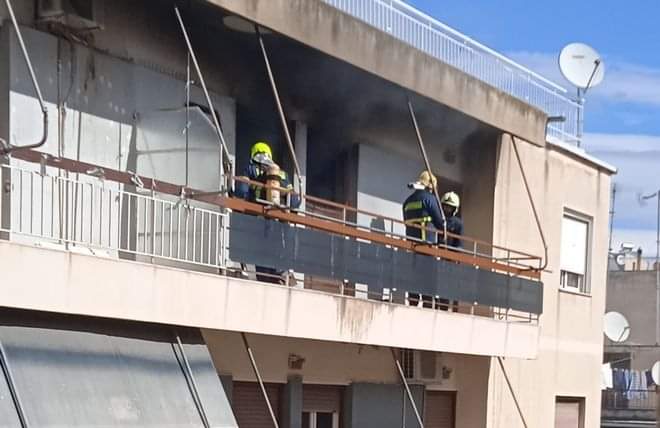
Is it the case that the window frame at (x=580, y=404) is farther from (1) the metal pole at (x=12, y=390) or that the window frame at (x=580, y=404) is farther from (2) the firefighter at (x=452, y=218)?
(1) the metal pole at (x=12, y=390)

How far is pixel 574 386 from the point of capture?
20547 millimetres

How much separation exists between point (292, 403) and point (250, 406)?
67cm

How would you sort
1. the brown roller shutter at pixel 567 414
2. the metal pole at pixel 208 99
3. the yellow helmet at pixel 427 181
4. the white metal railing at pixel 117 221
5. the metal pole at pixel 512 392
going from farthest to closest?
the brown roller shutter at pixel 567 414 < the metal pole at pixel 512 392 < the yellow helmet at pixel 427 181 < the metal pole at pixel 208 99 < the white metal railing at pixel 117 221

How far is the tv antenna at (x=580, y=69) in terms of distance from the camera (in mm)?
20750

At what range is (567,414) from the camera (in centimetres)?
2072

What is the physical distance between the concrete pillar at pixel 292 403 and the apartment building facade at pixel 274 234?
0.03m

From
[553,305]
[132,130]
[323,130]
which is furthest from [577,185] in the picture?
[132,130]

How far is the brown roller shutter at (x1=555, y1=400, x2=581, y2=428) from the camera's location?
20.4 m

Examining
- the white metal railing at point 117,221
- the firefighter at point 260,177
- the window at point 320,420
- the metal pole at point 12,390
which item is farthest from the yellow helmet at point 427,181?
the metal pole at point 12,390

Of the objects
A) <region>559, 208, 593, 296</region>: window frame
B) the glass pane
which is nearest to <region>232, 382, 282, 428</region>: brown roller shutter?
the glass pane

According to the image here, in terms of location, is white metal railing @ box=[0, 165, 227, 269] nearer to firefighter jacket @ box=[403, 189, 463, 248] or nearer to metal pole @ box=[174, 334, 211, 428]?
metal pole @ box=[174, 334, 211, 428]

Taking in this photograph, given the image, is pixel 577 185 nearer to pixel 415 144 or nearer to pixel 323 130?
pixel 415 144

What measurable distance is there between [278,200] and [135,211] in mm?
1475

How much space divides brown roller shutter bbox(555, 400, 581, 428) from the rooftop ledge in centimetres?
409
